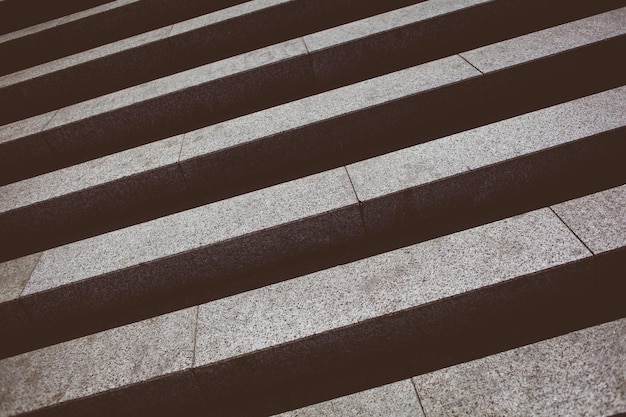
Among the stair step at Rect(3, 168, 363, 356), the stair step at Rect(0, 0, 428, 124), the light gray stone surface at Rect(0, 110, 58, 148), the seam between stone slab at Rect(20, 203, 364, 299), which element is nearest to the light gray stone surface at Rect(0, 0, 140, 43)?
the stair step at Rect(0, 0, 428, 124)

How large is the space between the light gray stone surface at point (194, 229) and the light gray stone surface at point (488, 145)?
0.25 metres

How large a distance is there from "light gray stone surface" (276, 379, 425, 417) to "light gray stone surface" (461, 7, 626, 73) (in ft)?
8.22

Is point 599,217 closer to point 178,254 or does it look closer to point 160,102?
point 178,254

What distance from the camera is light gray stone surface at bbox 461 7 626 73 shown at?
10.7 ft

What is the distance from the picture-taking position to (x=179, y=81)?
3758mm

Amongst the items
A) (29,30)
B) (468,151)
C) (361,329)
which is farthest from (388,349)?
(29,30)

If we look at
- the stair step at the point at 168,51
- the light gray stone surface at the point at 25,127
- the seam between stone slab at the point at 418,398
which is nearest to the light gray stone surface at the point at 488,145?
the seam between stone slab at the point at 418,398

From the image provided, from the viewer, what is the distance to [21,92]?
157 inches

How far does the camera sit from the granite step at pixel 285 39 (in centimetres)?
364

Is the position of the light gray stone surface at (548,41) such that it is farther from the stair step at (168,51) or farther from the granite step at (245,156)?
the stair step at (168,51)

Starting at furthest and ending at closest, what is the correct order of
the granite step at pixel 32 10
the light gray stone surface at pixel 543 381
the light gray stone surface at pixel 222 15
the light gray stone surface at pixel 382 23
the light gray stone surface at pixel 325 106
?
1. the granite step at pixel 32 10
2. the light gray stone surface at pixel 222 15
3. the light gray stone surface at pixel 382 23
4. the light gray stone surface at pixel 325 106
5. the light gray stone surface at pixel 543 381

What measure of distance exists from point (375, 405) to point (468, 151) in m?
1.83

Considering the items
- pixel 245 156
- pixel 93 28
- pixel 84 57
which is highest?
pixel 93 28

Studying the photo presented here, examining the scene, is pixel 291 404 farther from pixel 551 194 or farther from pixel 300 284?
pixel 551 194
